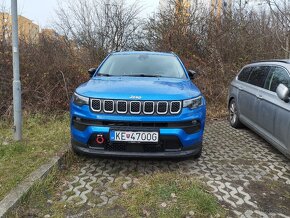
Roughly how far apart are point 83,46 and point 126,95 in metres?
10.4

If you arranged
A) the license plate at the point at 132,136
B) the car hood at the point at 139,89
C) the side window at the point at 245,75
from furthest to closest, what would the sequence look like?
the side window at the point at 245,75
the car hood at the point at 139,89
the license plate at the point at 132,136

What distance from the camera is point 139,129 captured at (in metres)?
3.90

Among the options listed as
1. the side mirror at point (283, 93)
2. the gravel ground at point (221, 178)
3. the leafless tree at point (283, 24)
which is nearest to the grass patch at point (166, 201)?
the gravel ground at point (221, 178)

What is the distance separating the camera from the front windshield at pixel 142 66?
5273mm

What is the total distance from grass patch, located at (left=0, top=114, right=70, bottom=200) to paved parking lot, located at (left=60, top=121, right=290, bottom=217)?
1.83 feet

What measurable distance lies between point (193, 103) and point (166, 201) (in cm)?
132

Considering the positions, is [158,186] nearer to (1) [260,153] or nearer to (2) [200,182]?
(2) [200,182]

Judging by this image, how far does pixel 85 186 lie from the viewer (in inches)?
152

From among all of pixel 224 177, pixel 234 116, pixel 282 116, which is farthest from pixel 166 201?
pixel 234 116

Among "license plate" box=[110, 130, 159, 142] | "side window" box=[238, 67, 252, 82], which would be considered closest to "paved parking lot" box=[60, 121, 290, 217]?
"license plate" box=[110, 130, 159, 142]

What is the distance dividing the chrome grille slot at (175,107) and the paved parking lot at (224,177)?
2.88 ft

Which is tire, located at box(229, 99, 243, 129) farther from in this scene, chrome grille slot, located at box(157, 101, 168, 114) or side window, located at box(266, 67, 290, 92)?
chrome grille slot, located at box(157, 101, 168, 114)

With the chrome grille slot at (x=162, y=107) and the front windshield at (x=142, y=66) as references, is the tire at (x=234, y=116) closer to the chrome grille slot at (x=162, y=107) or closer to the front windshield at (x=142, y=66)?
the front windshield at (x=142, y=66)

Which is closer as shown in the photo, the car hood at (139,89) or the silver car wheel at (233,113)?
the car hood at (139,89)
